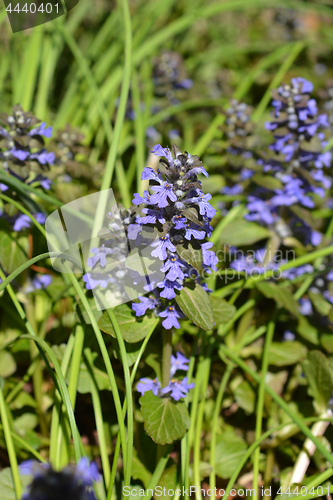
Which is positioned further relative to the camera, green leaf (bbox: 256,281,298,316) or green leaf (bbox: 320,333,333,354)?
green leaf (bbox: 320,333,333,354)

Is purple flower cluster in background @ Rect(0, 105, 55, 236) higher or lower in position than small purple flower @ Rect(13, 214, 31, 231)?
higher

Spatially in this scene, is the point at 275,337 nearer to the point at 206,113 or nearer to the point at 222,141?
the point at 222,141

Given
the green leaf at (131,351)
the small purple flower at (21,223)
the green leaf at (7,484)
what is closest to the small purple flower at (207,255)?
the green leaf at (131,351)

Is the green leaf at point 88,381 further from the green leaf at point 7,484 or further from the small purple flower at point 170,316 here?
the small purple flower at point 170,316

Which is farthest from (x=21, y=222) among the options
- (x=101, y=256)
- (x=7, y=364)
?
(x=7, y=364)

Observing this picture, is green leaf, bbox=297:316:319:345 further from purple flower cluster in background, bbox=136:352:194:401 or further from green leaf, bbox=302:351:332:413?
purple flower cluster in background, bbox=136:352:194:401

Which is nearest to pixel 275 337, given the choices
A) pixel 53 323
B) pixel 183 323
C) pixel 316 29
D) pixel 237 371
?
pixel 237 371

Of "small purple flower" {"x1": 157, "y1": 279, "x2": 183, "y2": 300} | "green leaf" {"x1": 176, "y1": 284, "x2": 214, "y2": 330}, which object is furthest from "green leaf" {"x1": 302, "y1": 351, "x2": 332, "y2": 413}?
"small purple flower" {"x1": 157, "y1": 279, "x2": 183, "y2": 300}
